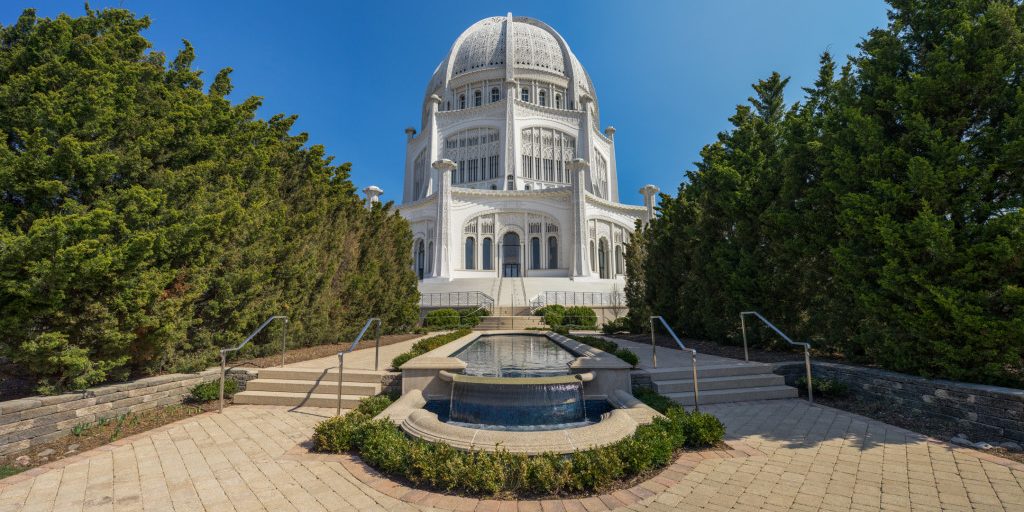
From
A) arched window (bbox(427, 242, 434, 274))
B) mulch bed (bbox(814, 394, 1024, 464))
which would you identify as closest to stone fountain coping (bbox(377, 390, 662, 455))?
mulch bed (bbox(814, 394, 1024, 464))

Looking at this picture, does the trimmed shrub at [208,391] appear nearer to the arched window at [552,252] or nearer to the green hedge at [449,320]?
the green hedge at [449,320]

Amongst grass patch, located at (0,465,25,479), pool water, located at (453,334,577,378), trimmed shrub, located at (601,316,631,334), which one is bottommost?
grass patch, located at (0,465,25,479)

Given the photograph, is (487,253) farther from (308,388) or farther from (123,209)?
(123,209)

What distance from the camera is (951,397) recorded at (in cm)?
614

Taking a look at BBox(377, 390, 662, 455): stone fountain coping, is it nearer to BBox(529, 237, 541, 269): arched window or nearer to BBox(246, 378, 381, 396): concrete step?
BBox(246, 378, 381, 396): concrete step

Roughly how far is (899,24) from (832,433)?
766 cm

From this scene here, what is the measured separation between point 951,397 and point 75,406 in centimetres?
1288

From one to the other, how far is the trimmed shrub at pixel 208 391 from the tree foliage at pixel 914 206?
11.9 meters

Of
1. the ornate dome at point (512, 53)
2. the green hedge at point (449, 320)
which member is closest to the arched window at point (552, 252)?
the green hedge at point (449, 320)

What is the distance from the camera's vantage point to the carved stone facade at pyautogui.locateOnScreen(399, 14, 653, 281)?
3978 centimetres

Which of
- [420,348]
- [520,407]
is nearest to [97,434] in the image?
[420,348]

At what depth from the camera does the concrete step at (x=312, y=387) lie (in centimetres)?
781

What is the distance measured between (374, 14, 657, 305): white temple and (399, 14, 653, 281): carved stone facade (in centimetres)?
12

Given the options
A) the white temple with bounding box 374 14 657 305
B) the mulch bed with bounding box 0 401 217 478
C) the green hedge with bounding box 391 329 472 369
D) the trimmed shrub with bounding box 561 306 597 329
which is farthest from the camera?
the white temple with bounding box 374 14 657 305
